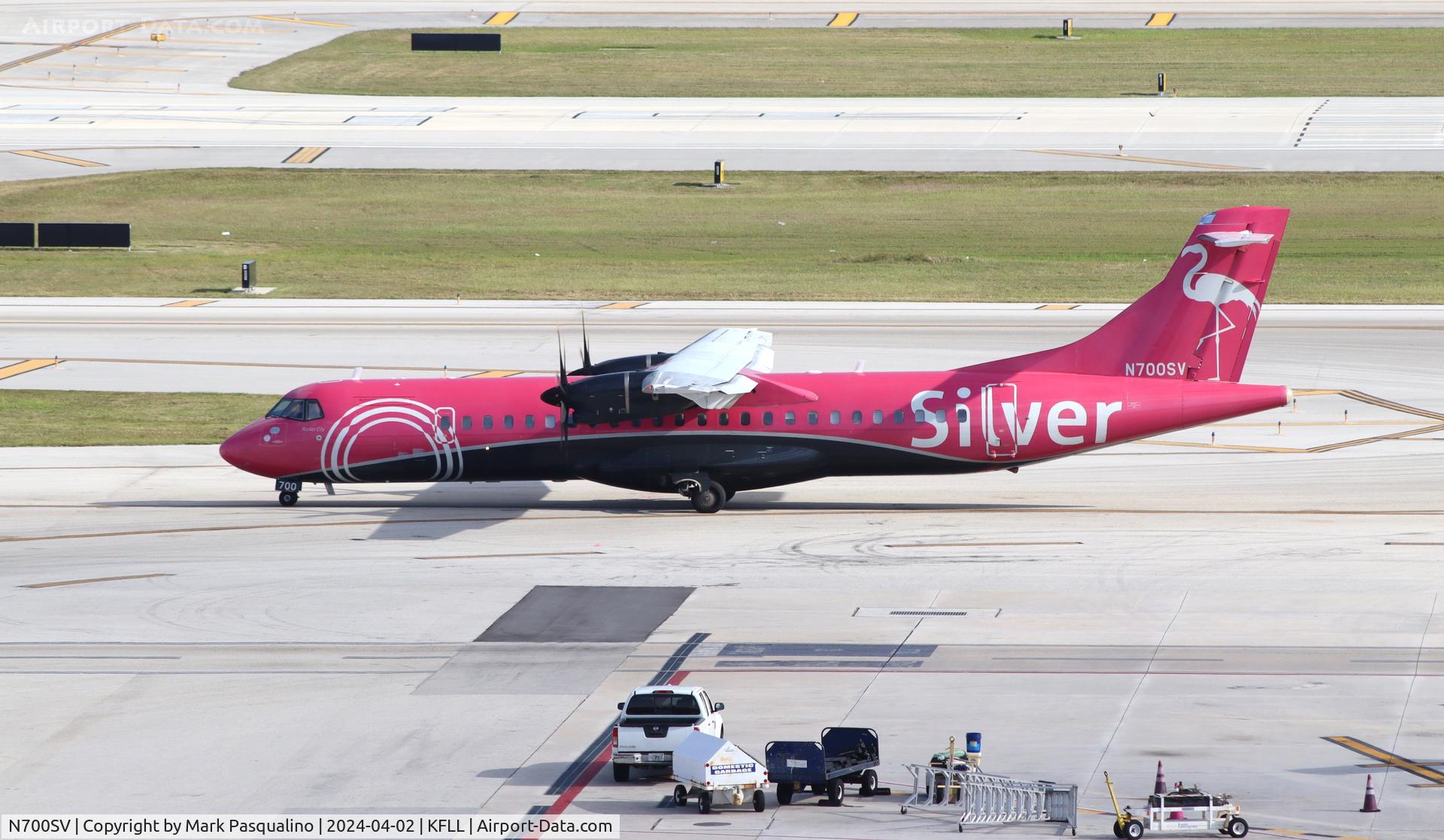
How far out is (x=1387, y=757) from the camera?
22672mm

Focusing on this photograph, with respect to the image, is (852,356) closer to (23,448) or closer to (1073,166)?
(23,448)

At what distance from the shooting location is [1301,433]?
1790 inches

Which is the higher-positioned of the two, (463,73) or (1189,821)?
(463,73)

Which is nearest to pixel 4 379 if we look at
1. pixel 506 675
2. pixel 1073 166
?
pixel 506 675

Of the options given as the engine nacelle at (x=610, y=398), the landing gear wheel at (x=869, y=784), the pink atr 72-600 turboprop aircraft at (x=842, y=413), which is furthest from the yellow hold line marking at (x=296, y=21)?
the landing gear wheel at (x=869, y=784)

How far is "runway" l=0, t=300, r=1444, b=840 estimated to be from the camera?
2270 cm

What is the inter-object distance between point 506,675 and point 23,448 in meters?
24.7

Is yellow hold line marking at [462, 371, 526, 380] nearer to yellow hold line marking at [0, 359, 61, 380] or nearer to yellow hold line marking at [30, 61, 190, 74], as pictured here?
yellow hold line marking at [0, 359, 61, 380]

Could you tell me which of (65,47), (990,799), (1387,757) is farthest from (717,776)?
(65,47)

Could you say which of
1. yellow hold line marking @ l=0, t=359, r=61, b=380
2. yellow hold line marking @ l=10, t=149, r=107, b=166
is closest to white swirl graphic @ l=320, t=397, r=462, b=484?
yellow hold line marking @ l=0, t=359, r=61, b=380

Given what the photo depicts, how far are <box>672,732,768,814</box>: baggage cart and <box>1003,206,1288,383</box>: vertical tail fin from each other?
18.9 metres

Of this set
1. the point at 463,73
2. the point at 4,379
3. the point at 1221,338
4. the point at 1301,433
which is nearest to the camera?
the point at 1221,338

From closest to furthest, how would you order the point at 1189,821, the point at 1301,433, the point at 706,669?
the point at 1189,821 < the point at 706,669 < the point at 1301,433

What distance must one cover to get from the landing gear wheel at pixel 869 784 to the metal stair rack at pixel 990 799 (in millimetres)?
476
